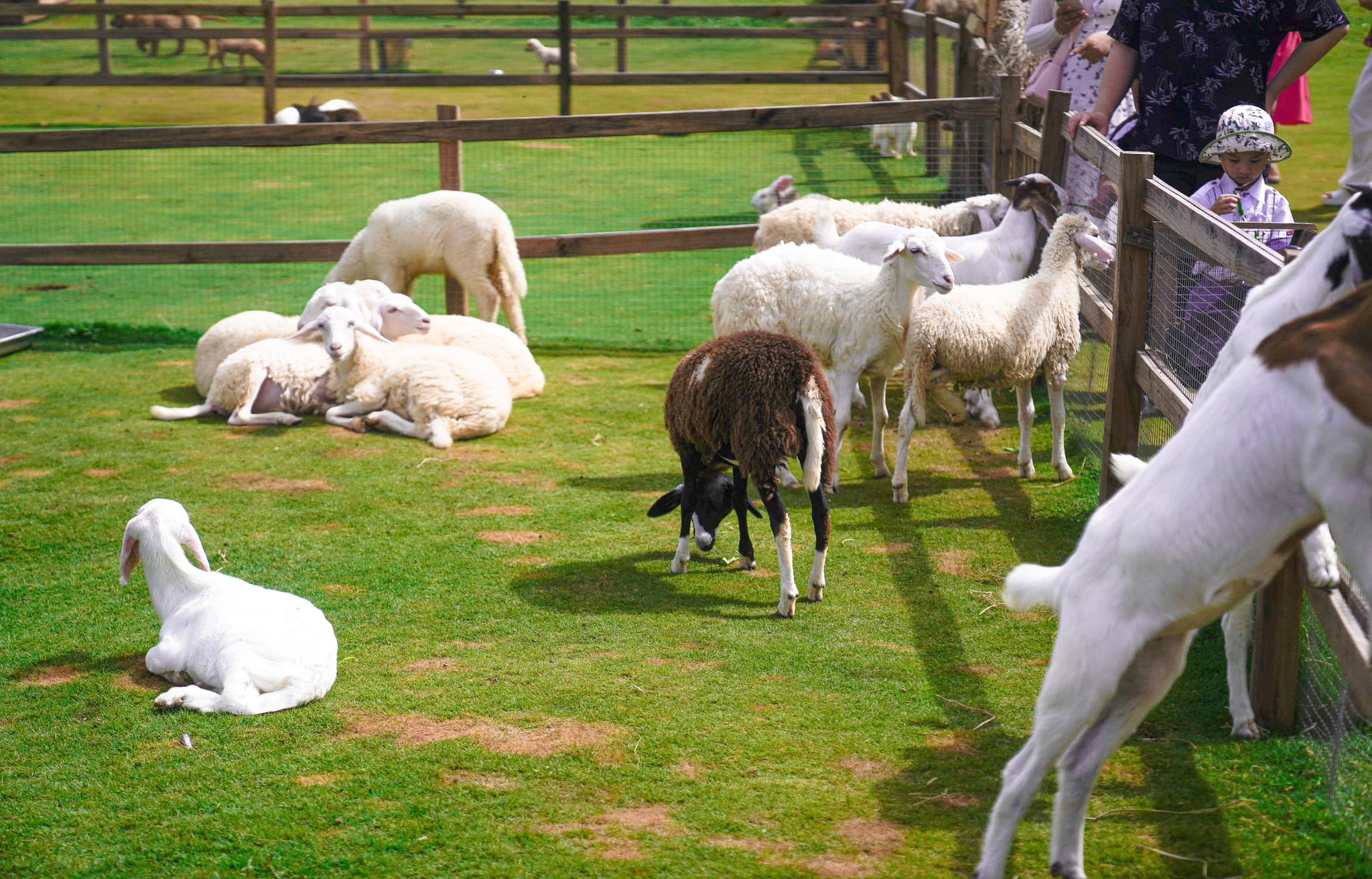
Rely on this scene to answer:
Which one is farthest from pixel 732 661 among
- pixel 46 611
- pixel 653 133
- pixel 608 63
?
pixel 608 63

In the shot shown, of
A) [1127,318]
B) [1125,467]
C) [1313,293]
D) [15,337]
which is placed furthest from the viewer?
[15,337]

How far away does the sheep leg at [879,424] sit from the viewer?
702 cm

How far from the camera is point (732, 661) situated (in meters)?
4.61

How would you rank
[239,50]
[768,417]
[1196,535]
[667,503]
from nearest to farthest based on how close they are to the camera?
1. [1196,535]
2. [768,417]
3. [667,503]
4. [239,50]

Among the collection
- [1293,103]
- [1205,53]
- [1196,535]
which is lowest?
[1196,535]

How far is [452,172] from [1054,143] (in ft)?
16.2

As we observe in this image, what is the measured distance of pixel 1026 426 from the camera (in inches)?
272

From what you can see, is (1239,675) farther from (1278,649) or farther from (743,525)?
(743,525)

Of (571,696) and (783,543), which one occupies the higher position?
(783,543)

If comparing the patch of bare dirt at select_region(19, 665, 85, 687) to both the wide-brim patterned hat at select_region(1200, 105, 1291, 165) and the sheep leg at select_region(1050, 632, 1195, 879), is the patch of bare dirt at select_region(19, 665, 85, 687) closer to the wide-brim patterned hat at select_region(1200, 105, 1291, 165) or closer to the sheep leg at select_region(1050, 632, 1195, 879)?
the sheep leg at select_region(1050, 632, 1195, 879)

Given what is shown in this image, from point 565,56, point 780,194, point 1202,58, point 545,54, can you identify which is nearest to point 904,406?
point 1202,58

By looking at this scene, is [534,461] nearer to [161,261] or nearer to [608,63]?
[161,261]

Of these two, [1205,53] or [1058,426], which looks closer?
[1205,53]

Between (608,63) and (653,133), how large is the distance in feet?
73.9
